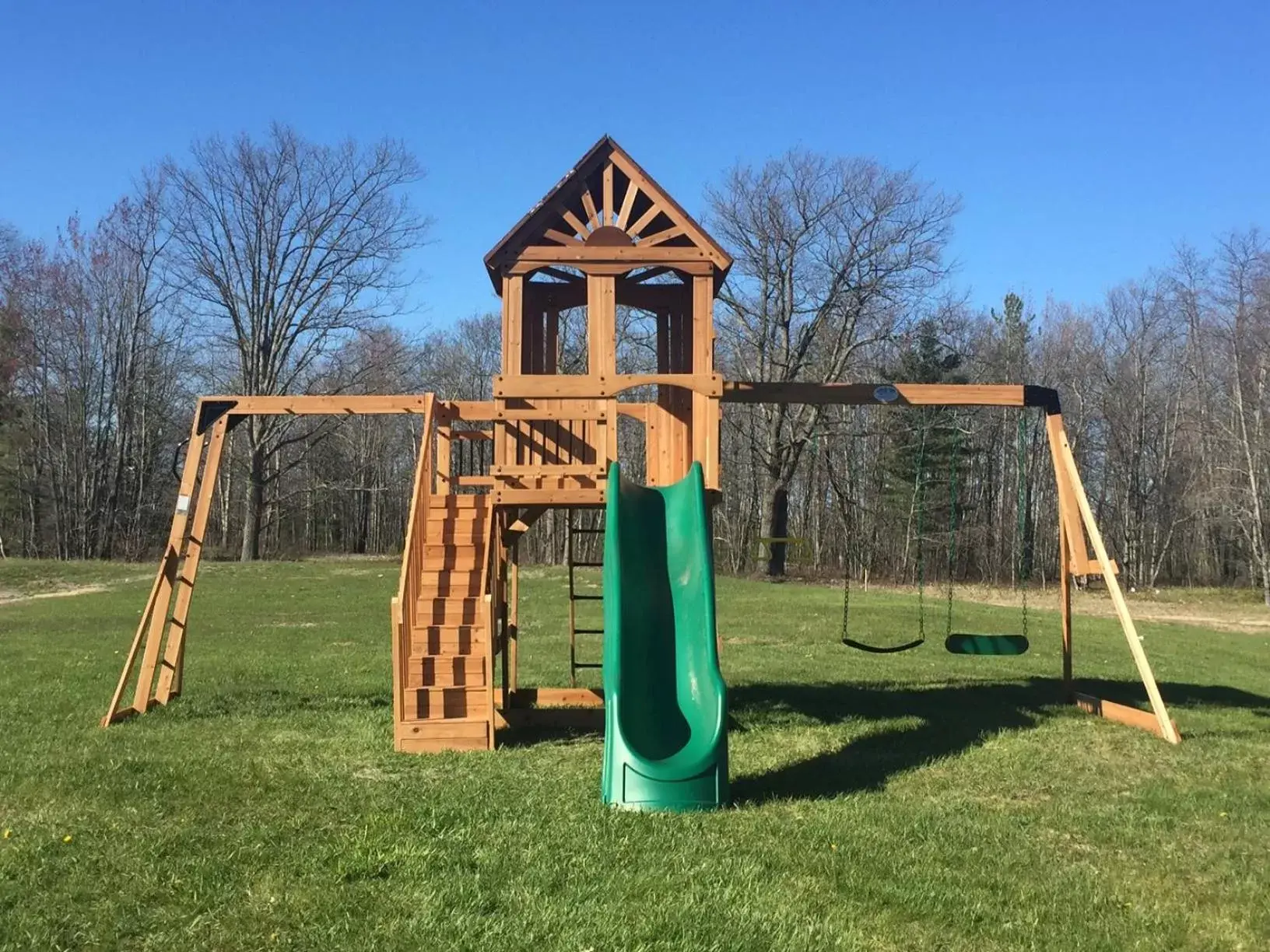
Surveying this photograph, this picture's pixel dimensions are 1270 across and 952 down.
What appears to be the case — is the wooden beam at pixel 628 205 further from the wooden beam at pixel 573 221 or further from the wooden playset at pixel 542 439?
the wooden beam at pixel 573 221

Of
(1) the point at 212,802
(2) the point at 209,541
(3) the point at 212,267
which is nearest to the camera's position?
(1) the point at 212,802

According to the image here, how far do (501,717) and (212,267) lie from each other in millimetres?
34025

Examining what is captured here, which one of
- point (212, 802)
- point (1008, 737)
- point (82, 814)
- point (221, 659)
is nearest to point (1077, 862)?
point (1008, 737)

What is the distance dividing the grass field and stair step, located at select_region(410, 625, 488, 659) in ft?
2.93

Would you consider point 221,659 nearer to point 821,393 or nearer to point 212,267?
point 821,393

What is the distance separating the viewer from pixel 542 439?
10.5 metres

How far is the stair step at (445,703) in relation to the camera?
790 cm

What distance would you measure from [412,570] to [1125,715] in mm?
7065

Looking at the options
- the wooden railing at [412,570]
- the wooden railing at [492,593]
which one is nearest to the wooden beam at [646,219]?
the wooden railing at [412,570]

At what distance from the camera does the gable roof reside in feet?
32.8

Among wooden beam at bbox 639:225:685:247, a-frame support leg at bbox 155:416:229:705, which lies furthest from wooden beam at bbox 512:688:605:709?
wooden beam at bbox 639:225:685:247

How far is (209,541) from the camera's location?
49.4 meters

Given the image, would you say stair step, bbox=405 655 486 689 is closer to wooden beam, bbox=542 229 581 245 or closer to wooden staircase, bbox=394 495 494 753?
wooden staircase, bbox=394 495 494 753

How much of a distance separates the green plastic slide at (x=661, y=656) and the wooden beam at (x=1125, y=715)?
4842 millimetres
